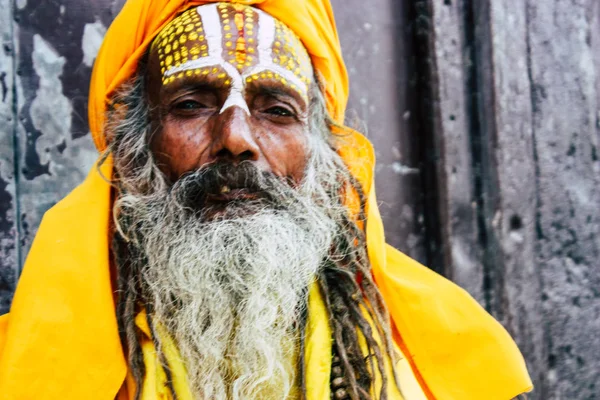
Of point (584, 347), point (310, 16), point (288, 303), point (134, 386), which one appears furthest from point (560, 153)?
point (134, 386)

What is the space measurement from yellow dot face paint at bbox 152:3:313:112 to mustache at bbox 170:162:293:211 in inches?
6.2

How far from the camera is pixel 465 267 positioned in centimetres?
208

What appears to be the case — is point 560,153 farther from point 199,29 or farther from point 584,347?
point 199,29

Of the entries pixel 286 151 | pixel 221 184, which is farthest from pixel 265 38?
pixel 221 184

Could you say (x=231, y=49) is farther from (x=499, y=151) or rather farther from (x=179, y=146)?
(x=499, y=151)

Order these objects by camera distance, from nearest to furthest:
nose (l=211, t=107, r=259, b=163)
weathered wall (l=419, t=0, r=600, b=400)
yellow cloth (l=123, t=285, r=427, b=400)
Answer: yellow cloth (l=123, t=285, r=427, b=400), nose (l=211, t=107, r=259, b=163), weathered wall (l=419, t=0, r=600, b=400)

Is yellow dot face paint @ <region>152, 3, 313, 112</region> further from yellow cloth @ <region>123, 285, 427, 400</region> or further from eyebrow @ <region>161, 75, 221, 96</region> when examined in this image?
yellow cloth @ <region>123, 285, 427, 400</region>

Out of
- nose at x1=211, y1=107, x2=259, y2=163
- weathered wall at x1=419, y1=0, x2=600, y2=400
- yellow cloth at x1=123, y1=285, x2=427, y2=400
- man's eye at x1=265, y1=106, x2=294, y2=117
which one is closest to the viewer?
yellow cloth at x1=123, y1=285, x2=427, y2=400

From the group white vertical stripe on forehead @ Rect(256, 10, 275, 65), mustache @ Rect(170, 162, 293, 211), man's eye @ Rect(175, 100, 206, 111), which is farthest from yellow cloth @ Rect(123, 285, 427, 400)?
white vertical stripe on forehead @ Rect(256, 10, 275, 65)

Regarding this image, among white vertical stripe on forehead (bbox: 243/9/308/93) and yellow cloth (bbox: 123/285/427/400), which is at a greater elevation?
white vertical stripe on forehead (bbox: 243/9/308/93)

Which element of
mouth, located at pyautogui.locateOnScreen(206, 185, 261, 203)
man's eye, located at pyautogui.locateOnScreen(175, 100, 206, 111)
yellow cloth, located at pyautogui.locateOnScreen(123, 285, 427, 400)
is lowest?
yellow cloth, located at pyautogui.locateOnScreen(123, 285, 427, 400)

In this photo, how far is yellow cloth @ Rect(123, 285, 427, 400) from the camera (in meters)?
1.29

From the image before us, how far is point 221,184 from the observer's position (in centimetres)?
142

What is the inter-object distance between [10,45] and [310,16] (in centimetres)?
92
